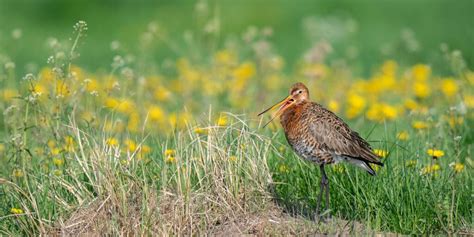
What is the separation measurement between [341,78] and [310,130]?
4.98m

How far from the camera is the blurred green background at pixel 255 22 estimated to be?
15359mm

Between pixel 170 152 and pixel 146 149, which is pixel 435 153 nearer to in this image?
pixel 170 152

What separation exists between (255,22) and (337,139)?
11902 millimetres

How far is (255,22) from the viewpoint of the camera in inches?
717

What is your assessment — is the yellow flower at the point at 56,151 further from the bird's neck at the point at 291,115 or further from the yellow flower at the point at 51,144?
the bird's neck at the point at 291,115

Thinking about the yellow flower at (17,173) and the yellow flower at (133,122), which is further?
the yellow flower at (133,122)

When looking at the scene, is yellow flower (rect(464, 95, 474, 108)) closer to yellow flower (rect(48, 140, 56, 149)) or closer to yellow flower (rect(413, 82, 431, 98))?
yellow flower (rect(413, 82, 431, 98))

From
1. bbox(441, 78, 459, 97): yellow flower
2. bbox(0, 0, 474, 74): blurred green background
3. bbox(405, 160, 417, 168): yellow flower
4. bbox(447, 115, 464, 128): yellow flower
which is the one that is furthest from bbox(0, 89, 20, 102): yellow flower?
bbox(0, 0, 474, 74): blurred green background

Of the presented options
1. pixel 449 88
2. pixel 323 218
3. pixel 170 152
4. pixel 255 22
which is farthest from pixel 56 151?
pixel 255 22

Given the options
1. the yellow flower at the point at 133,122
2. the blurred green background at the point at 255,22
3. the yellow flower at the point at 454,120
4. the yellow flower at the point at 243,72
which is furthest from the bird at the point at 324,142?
the blurred green background at the point at 255,22

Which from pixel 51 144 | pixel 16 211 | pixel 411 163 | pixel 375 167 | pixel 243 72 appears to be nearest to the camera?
pixel 16 211

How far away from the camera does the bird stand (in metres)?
6.34

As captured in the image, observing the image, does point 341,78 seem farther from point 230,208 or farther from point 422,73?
point 230,208

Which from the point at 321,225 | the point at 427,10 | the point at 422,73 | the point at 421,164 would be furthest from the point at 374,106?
the point at 427,10
